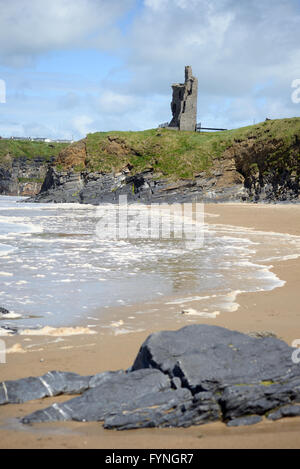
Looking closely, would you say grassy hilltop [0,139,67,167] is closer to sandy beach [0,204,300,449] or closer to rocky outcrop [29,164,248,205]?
rocky outcrop [29,164,248,205]

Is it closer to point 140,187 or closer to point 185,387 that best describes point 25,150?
point 140,187

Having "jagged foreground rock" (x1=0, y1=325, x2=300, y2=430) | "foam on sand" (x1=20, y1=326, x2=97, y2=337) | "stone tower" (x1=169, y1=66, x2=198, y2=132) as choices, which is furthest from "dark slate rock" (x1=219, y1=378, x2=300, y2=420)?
"stone tower" (x1=169, y1=66, x2=198, y2=132)

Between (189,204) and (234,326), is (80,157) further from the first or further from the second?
(234,326)

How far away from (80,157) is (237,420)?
5582cm

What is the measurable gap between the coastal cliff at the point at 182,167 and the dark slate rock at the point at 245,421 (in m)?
40.8

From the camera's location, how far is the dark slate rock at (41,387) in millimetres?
3838

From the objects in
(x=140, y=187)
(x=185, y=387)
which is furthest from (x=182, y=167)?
(x=185, y=387)

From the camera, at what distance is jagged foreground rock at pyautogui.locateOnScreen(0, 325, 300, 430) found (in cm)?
337

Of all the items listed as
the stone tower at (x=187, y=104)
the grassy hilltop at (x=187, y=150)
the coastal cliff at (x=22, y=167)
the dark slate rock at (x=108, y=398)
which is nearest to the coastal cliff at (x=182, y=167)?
the grassy hilltop at (x=187, y=150)

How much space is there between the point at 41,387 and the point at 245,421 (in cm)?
180

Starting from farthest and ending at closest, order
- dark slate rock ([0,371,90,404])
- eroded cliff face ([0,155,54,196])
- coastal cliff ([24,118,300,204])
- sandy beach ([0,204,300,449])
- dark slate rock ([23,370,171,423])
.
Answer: eroded cliff face ([0,155,54,196]) < coastal cliff ([24,118,300,204]) < dark slate rock ([0,371,90,404]) < dark slate rock ([23,370,171,423]) < sandy beach ([0,204,300,449])

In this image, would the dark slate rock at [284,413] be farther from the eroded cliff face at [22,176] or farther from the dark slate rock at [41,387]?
the eroded cliff face at [22,176]

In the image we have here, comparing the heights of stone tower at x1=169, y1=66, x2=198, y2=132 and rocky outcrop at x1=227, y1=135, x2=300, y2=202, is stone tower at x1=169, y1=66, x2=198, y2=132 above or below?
above
